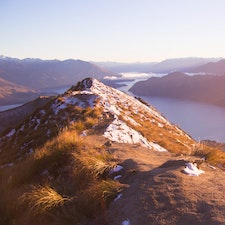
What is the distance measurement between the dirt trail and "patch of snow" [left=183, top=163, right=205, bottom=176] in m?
0.16

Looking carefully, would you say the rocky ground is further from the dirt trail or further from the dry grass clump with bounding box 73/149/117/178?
the dry grass clump with bounding box 73/149/117/178

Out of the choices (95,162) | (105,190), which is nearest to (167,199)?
(105,190)

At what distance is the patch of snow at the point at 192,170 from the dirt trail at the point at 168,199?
0.52 feet

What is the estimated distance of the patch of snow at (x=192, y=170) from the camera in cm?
Result: 726

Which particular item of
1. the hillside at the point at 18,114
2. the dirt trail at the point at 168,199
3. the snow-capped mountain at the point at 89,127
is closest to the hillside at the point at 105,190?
the dirt trail at the point at 168,199

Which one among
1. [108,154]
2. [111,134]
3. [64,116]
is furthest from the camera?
[64,116]

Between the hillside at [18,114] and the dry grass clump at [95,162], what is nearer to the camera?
the dry grass clump at [95,162]

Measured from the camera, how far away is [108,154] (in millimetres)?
9055

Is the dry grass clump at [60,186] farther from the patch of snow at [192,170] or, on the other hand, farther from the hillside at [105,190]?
the patch of snow at [192,170]

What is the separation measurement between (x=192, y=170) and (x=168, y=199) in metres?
2.00

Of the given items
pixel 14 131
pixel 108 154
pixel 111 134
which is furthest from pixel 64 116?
pixel 108 154

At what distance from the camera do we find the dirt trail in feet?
16.9

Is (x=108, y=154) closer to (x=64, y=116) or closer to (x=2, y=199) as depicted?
(x=2, y=199)

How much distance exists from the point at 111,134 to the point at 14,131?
47.4 feet
